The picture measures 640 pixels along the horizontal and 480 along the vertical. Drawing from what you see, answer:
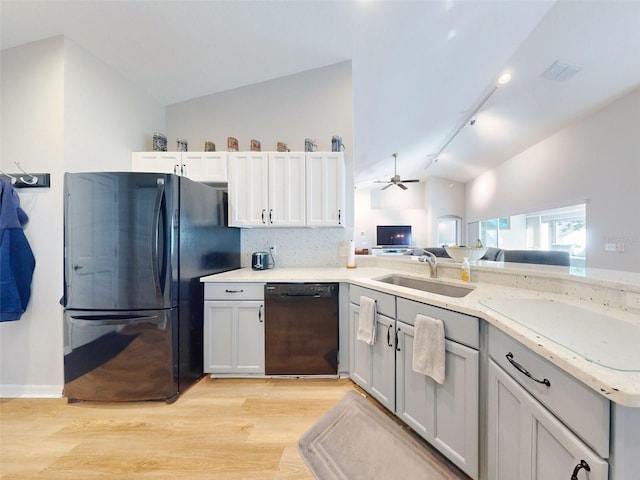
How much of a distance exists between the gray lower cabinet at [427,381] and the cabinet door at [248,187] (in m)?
1.35

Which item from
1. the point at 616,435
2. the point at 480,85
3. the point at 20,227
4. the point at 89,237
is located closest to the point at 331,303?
the point at 616,435

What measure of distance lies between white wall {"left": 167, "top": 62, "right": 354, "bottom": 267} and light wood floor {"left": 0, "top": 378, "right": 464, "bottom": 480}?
1.40 meters

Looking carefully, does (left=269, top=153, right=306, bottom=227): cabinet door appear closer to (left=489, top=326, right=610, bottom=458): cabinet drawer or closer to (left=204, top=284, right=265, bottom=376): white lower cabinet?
(left=204, top=284, right=265, bottom=376): white lower cabinet

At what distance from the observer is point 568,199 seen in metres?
4.03

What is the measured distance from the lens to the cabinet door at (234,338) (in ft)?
6.67

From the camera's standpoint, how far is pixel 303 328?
2008 millimetres

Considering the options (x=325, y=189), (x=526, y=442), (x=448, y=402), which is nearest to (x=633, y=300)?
(x=526, y=442)

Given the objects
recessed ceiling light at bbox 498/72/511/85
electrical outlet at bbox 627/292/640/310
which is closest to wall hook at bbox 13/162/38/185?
electrical outlet at bbox 627/292/640/310

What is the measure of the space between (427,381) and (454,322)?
416 mm

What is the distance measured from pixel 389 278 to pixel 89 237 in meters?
2.44

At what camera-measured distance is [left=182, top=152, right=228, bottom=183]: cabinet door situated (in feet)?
7.97

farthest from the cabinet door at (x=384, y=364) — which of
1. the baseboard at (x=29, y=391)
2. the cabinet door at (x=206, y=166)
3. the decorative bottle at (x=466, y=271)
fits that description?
the baseboard at (x=29, y=391)

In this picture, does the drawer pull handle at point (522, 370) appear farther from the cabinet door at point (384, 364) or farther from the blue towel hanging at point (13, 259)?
the blue towel hanging at point (13, 259)

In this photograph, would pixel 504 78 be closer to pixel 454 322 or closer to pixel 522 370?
pixel 454 322
